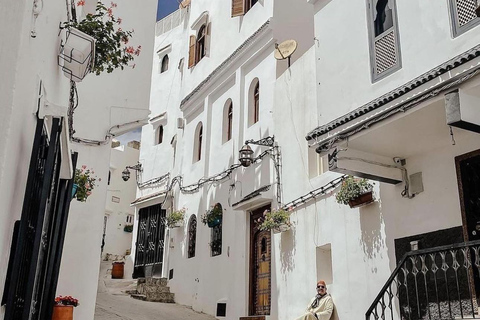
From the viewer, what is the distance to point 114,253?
27.0m

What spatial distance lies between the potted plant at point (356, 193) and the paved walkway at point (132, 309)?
6138 millimetres

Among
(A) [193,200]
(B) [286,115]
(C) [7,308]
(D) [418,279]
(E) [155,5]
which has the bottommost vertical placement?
(C) [7,308]

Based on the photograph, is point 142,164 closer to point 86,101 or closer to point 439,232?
point 86,101

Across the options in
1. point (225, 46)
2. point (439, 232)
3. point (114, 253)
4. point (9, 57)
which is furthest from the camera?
point (114, 253)

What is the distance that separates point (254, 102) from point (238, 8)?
11.0 ft

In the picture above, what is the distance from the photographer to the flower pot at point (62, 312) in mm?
7855

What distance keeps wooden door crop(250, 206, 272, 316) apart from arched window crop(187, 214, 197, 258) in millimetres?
3528

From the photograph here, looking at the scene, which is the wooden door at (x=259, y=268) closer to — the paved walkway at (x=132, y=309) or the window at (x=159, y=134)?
the paved walkway at (x=132, y=309)

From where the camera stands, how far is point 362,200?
9.57 meters

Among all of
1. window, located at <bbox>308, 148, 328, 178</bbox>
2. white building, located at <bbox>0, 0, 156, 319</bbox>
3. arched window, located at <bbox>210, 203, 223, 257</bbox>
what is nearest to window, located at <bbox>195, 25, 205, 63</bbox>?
arched window, located at <bbox>210, 203, 223, 257</bbox>

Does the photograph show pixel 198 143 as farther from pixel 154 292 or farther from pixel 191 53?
pixel 154 292

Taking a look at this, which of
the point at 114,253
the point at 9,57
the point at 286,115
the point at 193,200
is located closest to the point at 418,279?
the point at 286,115

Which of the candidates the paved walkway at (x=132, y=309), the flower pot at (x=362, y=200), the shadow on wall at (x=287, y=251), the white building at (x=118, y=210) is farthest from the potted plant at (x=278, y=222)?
the white building at (x=118, y=210)

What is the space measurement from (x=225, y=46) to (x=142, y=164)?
7.65 metres
